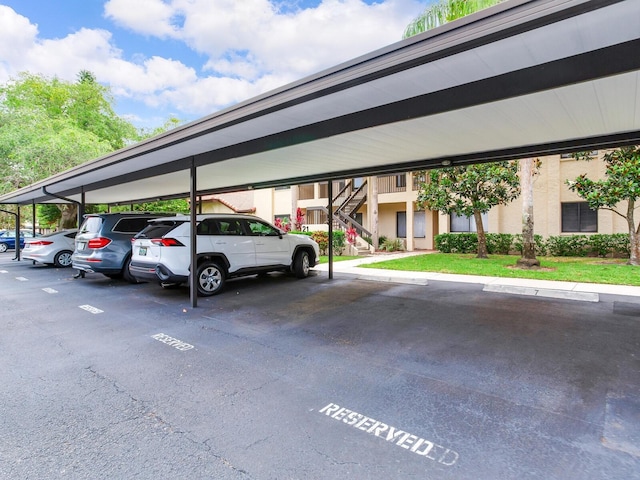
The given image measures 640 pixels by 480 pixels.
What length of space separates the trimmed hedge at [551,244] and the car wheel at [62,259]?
14.8 metres

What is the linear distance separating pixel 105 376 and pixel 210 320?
223cm

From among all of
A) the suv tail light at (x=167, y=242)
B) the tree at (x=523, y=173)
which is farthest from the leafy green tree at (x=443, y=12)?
the suv tail light at (x=167, y=242)

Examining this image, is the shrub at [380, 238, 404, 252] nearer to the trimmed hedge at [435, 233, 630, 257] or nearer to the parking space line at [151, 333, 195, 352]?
the trimmed hedge at [435, 233, 630, 257]

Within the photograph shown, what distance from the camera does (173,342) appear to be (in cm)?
475

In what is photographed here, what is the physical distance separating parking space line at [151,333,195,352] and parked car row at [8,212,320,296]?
2430 millimetres

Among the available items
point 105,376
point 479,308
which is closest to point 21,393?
point 105,376

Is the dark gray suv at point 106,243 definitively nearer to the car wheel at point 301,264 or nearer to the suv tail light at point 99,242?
the suv tail light at point 99,242

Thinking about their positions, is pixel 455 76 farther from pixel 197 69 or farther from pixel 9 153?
pixel 197 69

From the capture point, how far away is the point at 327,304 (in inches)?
273

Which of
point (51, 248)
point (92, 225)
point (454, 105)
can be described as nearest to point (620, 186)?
point (454, 105)

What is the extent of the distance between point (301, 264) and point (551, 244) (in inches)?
411

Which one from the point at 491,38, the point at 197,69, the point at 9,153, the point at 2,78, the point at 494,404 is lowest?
the point at 494,404

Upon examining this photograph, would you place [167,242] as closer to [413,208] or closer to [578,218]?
[413,208]

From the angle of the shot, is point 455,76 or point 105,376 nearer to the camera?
point 455,76
